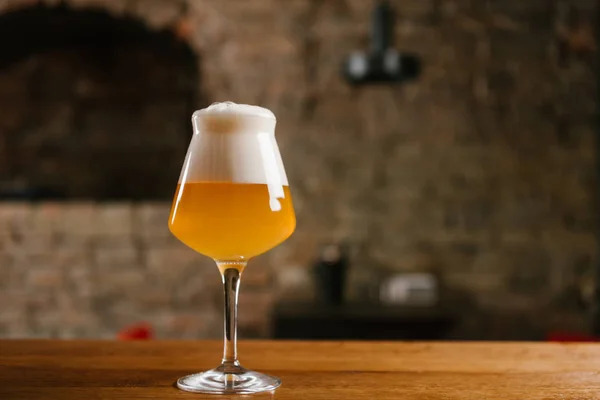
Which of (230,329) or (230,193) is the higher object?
(230,193)

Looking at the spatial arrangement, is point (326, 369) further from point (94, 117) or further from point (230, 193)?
point (94, 117)

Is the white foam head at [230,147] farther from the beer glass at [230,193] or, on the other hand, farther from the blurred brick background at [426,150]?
the blurred brick background at [426,150]

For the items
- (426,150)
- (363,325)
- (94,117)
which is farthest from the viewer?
(94,117)

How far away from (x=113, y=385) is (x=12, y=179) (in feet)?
12.6

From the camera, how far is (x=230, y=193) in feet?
2.87

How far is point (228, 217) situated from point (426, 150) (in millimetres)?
3158

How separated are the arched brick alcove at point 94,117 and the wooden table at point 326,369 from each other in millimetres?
3353

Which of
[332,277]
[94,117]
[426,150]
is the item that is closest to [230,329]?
[332,277]

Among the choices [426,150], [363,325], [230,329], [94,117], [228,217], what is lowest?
[363,325]

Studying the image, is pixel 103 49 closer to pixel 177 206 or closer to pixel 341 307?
pixel 341 307

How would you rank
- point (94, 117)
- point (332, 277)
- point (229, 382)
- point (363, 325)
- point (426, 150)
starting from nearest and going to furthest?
point (229, 382) → point (363, 325) → point (332, 277) → point (426, 150) → point (94, 117)

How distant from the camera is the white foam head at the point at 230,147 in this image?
0.88m

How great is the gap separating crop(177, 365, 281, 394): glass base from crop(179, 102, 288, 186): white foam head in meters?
0.21

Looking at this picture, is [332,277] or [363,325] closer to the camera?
[363,325]
